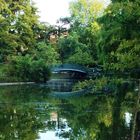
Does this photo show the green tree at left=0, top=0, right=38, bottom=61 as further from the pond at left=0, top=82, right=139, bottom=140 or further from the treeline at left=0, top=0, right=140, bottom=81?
the pond at left=0, top=82, right=139, bottom=140

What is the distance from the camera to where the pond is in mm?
21189

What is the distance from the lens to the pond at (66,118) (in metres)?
21.2

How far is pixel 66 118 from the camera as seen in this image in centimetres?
2669

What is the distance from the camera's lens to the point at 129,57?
1216 cm

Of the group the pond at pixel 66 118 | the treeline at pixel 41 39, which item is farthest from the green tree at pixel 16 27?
the pond at pixel 66 118

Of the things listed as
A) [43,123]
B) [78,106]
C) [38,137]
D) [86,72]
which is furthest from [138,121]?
[86,72]

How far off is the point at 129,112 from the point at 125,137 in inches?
298

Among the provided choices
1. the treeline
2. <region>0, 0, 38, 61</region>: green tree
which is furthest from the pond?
<region>0, 0, 38, 61</region>: green tree

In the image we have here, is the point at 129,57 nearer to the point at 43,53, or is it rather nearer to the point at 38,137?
the point at 38,137

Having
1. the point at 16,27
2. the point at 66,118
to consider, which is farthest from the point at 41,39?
the point at 66,118

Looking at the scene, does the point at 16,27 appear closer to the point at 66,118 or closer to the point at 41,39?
the point at 41,39

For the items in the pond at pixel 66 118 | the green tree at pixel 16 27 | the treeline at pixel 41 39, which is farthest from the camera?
the green tree at pixel 16 27

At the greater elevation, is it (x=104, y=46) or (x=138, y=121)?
(x=104, y=46)

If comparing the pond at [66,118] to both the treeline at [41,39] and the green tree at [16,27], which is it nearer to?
the treeline at [41,39]
